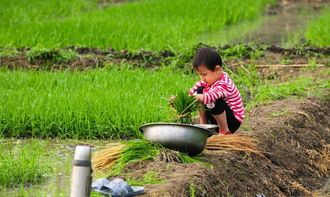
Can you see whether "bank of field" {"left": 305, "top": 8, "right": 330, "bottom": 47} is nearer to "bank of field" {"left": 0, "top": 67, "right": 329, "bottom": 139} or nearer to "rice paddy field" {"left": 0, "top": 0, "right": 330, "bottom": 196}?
"rice paddy field" {"left": 0, "top": 0, "right": 330, "bottom": 196}

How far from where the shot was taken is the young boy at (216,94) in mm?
5559

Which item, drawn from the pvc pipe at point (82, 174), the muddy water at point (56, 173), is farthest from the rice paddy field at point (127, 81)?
the pvc pipe at point (82, 174)

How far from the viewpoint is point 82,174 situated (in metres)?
3.82

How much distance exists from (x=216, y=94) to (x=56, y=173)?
1.29 meters

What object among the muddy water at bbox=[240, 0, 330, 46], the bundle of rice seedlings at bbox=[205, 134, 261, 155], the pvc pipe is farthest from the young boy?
the muddy water at bbox=[240, 0, 330, 46]

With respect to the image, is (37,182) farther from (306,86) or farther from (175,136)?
(306,86)

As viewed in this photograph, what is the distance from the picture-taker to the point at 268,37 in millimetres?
13102

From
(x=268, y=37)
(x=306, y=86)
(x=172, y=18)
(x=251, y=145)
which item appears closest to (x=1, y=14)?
(x=172, y=18)

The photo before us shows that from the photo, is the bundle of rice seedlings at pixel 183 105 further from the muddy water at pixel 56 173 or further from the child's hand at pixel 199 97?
the muddy water at pixel 56 173

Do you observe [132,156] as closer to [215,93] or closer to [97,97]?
[215,93]

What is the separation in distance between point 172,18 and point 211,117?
7.77 metres

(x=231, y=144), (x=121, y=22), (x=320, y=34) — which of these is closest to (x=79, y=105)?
(x=231, y=144)

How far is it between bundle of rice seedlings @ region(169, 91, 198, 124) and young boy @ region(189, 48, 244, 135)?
126mm

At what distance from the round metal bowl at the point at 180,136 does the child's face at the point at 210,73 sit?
84 cm
